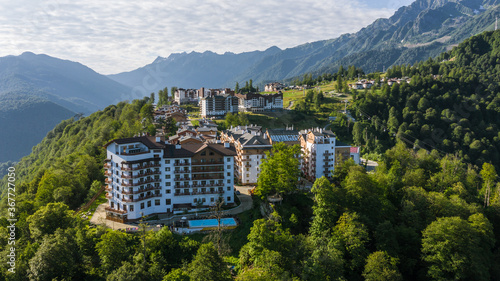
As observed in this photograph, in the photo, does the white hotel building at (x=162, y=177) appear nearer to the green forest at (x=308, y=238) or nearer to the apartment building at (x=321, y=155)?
the green forest at (x=308, y=238)

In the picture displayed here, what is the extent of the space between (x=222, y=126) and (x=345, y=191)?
7682 centimetres

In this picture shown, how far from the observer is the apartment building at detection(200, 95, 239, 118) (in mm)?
141375

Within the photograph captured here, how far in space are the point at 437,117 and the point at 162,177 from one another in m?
132

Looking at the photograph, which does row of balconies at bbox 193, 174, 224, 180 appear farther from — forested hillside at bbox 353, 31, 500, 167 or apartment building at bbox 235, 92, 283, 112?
apartment building at bbox 235, 92, 283, 112

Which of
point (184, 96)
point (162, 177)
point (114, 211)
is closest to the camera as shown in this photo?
point (114, 211)

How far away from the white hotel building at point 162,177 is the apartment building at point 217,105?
80.7 meters

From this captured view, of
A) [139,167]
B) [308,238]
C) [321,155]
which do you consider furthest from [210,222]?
[321,155]

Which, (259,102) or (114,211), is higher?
(259,102)

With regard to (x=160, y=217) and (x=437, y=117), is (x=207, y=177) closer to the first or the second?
(x=160, y=217)

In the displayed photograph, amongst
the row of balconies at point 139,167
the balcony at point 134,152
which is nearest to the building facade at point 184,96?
the row of balconies at point 139,167

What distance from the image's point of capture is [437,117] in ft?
475

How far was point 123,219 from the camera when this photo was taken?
53.6 meters

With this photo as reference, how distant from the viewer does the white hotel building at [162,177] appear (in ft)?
178

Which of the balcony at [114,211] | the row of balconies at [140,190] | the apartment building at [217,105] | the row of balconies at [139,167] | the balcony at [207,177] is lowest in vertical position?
the balcony at [114,211]
